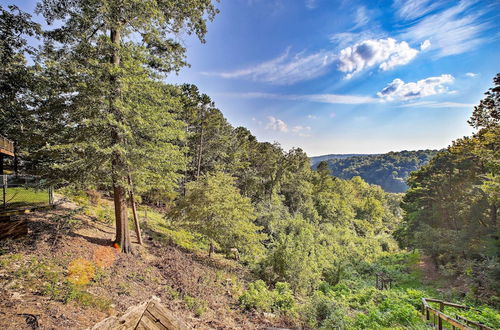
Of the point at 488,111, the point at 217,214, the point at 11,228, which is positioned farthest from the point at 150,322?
the point at 488,111

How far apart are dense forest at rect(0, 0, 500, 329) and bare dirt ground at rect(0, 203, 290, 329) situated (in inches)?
18.3

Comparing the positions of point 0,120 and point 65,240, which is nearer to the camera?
point 65,240

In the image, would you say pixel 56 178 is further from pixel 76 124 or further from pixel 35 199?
pixel 35 199

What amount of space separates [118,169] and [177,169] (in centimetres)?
289

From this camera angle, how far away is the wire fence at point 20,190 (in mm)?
8516

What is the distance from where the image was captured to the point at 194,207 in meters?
12.8

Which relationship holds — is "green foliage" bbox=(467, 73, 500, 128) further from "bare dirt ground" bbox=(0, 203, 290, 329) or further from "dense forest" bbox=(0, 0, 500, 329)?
"bare dirt ground" bbox=(0, 203, 290, 329)

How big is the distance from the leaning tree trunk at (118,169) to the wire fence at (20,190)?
2408 millimetres

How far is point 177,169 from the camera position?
1117 centimetres

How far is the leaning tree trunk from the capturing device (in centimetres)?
816

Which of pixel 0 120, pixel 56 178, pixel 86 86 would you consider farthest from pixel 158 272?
pixel 0 120

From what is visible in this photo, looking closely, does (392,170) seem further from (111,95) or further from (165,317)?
(165,317)

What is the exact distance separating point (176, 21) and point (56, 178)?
804 centimetres

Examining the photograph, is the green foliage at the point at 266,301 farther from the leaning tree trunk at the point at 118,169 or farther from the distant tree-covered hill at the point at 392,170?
the distant tree-covered hill at the point at 392,170
